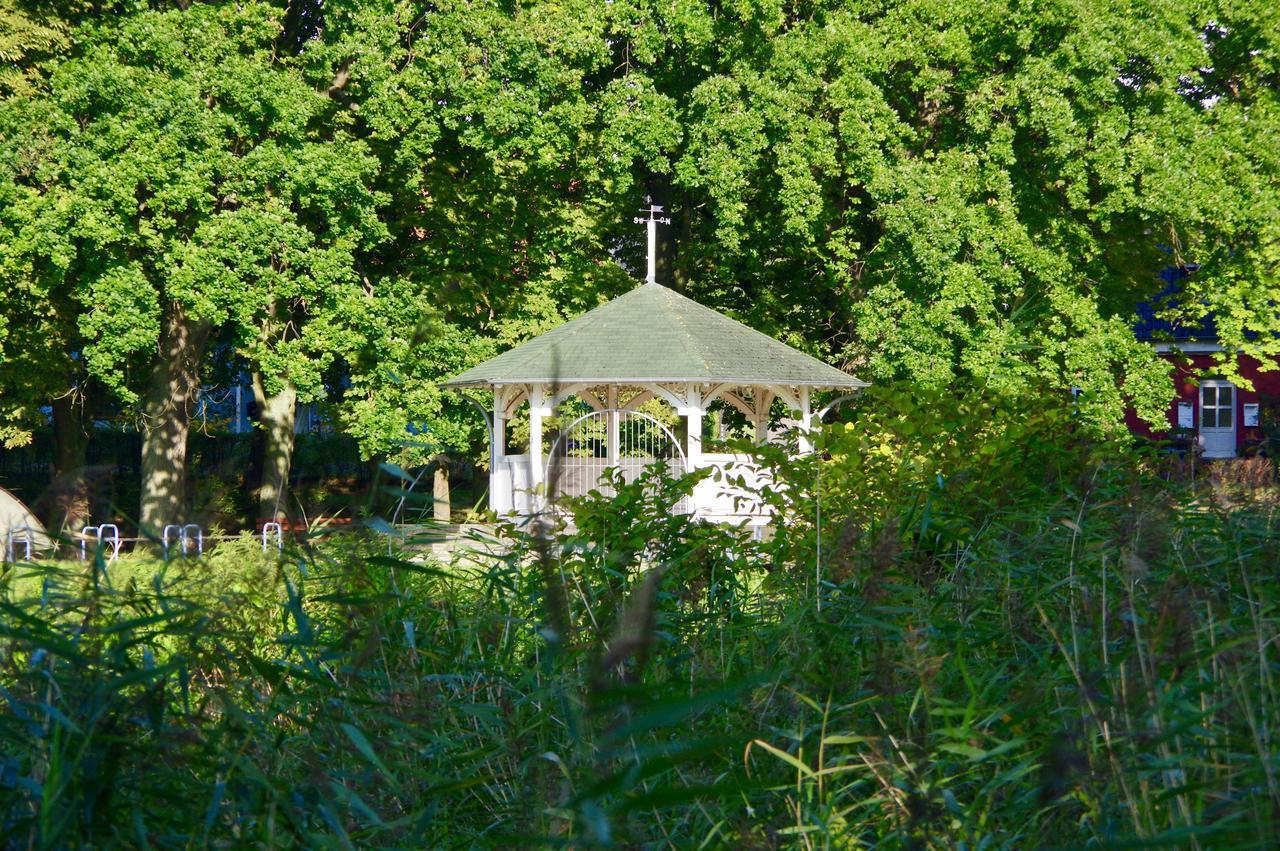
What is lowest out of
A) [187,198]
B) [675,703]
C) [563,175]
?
[675,703]

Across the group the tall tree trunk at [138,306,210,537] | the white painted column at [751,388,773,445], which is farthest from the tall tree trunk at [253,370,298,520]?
the white painted column at [751,388,773,445]

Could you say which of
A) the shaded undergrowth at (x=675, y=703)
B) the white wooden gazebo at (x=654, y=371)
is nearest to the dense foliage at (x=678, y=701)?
the shaded undergrowth at (x=675, y=703)

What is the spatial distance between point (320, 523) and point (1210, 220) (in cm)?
1720

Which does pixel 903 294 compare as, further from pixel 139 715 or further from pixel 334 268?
pixel 139 715

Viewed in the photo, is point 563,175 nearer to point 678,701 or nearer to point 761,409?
point 761,409

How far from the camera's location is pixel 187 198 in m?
15.8

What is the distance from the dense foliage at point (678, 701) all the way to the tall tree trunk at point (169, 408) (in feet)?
44.8

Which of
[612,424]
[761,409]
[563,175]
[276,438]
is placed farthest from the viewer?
[563,175]

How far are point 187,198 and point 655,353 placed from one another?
20.2ft

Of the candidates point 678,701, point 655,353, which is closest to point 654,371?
point 655,353

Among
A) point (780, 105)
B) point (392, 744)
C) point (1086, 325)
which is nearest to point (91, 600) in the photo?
point (392, 744)

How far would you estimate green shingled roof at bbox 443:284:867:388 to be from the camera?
49.7 ft

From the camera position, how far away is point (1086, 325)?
17969mm

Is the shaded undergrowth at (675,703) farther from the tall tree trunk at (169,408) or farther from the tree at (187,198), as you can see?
the tall tree trunk at (169,408)
